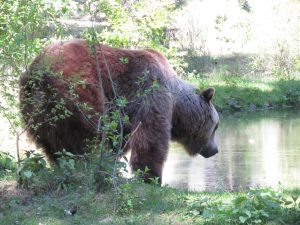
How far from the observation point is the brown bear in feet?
23.9

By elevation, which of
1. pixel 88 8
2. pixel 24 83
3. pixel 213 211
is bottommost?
pixel 213 211

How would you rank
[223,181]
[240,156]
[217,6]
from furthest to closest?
1. [217,6]
2. [240,156]
3. [223,181]

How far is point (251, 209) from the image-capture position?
551 cm

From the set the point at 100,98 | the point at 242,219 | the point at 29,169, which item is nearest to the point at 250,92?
the point at 100,98

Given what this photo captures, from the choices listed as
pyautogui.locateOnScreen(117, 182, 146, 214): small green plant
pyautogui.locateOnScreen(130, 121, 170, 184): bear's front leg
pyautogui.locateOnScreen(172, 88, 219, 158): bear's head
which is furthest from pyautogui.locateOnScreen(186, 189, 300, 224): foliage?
pyautogui.locateOnScreen(172, 88, 219, 158): bear's head

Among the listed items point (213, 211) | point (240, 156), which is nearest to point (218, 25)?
point (240, 156)

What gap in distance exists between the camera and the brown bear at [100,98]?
7297 mm

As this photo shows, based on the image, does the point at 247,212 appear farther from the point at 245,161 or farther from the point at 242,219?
the point at 245,161

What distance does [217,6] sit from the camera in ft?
105

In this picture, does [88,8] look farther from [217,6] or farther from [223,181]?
[217,6]

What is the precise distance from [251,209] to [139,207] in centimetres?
116

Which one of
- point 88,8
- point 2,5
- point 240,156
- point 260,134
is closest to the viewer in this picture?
point 88,8

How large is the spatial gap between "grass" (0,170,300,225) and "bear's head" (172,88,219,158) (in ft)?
8.86

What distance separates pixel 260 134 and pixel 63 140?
8471 millimetres
